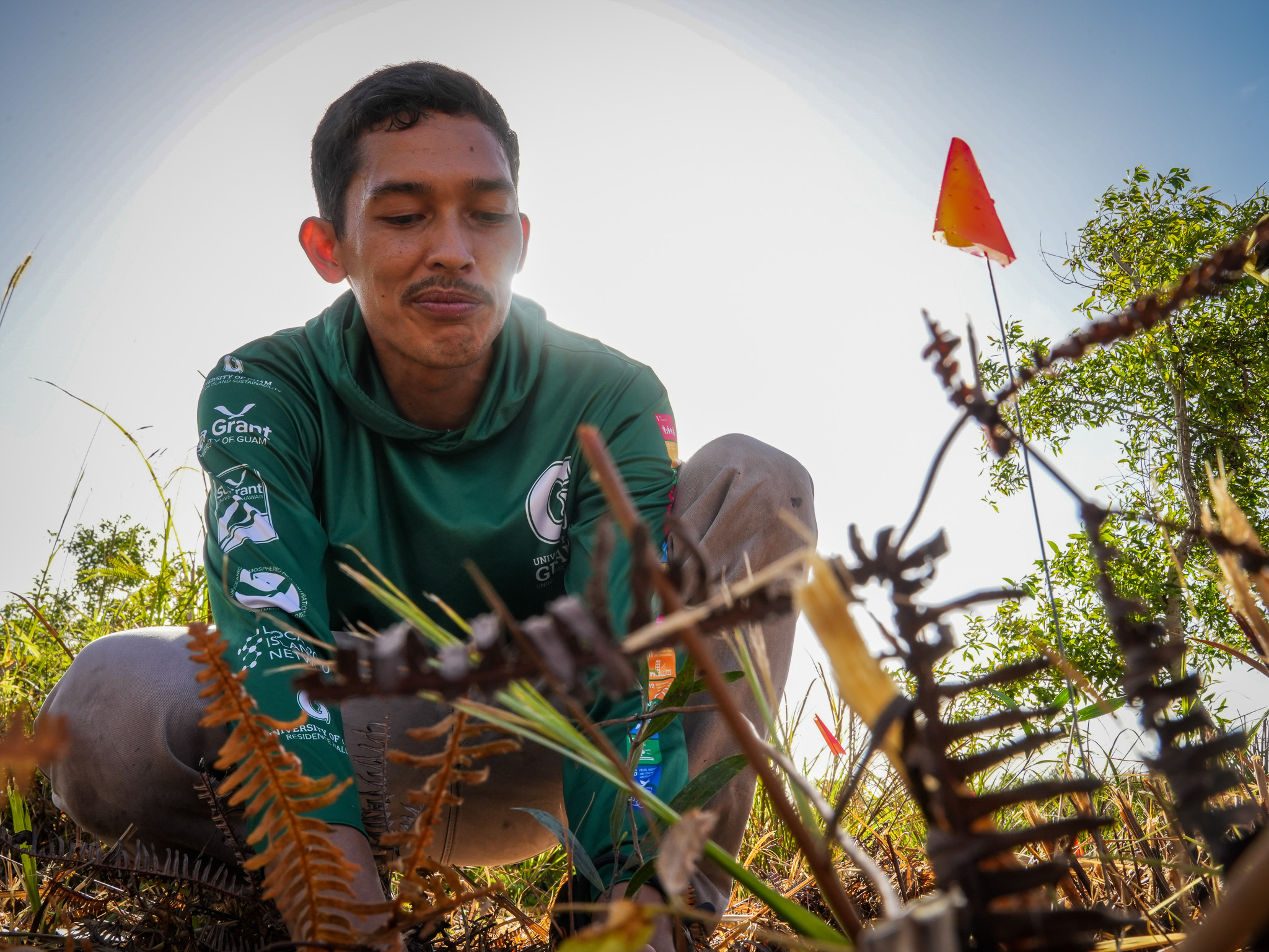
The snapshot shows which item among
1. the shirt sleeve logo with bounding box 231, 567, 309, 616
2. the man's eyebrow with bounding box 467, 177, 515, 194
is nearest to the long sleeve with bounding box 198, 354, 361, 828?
the shirt sleeve logo with bounding box 231, 567, 309, 616

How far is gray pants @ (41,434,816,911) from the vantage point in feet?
5.05

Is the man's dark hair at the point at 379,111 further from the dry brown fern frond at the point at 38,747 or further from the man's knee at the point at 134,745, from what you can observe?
the dry brown fern frond at the point at 38,747

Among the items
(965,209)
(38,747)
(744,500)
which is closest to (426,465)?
(744,500)

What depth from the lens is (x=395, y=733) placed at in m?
1.81

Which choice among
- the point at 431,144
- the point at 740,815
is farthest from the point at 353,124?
the point at 740,815

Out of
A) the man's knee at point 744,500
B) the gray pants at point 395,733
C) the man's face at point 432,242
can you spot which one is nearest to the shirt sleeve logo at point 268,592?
the gray pants at point 395,733

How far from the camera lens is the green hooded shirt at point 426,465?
1728mm

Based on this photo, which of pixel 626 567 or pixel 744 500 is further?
pixel 744 500

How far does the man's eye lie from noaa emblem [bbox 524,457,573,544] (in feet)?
2.27

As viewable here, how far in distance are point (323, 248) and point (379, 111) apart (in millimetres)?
399

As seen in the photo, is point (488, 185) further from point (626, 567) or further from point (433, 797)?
point (433, 797)

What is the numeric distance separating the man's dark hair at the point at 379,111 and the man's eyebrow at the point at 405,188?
181 mm

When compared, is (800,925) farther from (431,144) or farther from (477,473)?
(431,144)

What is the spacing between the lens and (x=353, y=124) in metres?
2.16
